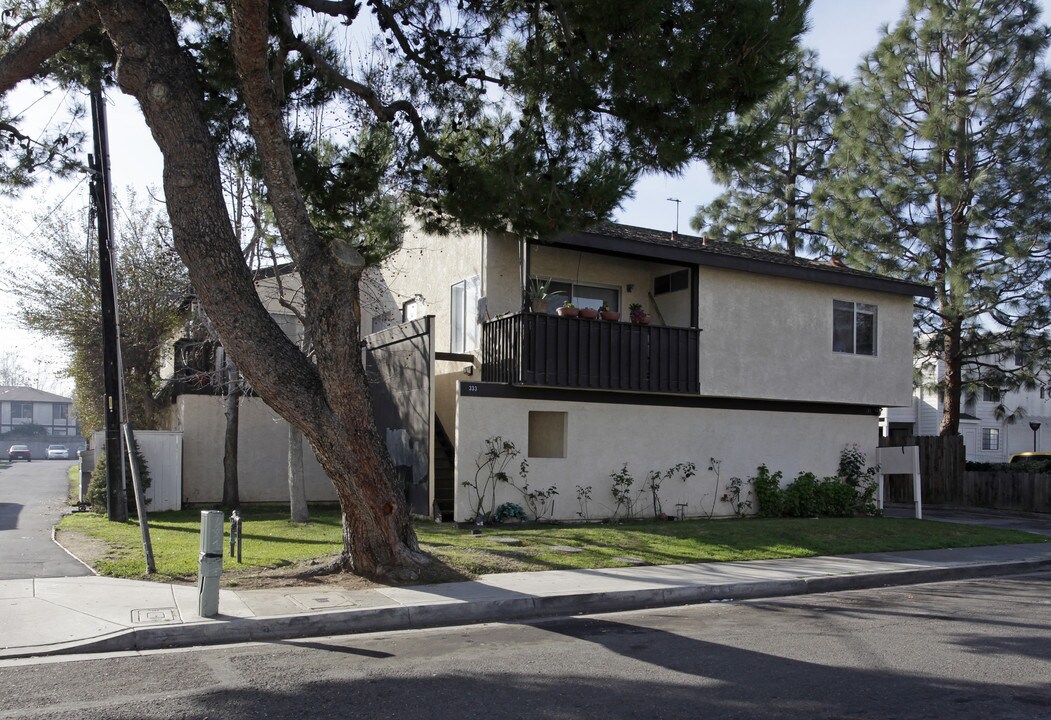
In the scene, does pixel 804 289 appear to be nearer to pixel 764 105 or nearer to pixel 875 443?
pixel 875 443

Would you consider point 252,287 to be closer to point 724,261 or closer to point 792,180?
point 724,261

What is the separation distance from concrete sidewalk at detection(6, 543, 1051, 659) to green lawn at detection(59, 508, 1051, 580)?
61 centimetres

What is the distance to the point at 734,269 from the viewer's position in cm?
1866

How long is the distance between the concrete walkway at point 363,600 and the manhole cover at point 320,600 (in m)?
0.01

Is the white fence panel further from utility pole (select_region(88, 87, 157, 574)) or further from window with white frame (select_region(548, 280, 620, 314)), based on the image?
window with white frame (select_region(548, 280, 620, 314))

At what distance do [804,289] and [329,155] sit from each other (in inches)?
458

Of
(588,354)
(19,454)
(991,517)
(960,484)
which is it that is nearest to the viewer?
(588,354)

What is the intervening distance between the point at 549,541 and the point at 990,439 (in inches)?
1422

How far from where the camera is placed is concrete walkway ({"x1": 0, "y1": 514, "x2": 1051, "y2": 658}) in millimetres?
7859

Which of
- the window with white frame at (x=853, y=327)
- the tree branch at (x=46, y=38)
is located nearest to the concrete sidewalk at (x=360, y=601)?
the tree branch at (x=46, y=38)

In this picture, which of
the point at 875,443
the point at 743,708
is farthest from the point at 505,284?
the point at 743,708

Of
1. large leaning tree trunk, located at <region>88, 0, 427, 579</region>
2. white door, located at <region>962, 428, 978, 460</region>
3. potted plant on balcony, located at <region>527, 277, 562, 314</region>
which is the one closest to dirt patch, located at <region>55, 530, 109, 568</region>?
large leaning tree trunk, located at <region>88, 0, 427, 579</region>

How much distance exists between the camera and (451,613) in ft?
29.8

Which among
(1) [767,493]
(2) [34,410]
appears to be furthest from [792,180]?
(2) [34,410]
